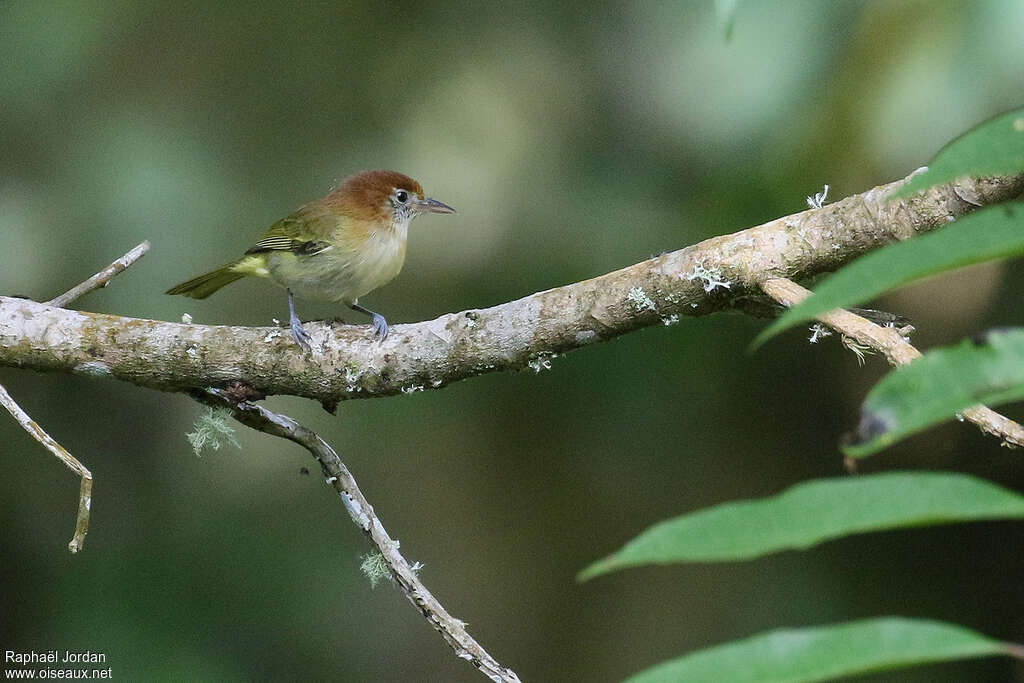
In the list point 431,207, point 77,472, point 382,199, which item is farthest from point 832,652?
point 431,207

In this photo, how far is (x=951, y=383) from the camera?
726mm

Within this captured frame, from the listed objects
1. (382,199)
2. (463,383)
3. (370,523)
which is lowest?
(370,523)

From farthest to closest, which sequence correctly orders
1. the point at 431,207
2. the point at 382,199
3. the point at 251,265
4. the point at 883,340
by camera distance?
the point at 431,207
the point at 382,199
the point at 251,265
the point at 883,340

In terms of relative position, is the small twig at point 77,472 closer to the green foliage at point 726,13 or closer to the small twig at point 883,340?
the small twig at point 883,340

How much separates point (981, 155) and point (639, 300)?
1.90m

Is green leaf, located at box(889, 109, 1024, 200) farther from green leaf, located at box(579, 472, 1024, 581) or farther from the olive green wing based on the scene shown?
the olive green wing

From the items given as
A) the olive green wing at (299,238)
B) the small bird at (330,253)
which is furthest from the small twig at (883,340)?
the olive green wing at (299,238)

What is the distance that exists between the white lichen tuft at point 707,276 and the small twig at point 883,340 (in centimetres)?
11

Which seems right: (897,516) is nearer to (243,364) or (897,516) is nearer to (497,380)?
(243,364)

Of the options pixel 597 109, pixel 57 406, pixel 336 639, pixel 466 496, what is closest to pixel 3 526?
pixel 57 406

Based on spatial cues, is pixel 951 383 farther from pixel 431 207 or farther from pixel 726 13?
pixel 431 207

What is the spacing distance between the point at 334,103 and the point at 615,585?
326cm

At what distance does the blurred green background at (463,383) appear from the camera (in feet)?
16.4

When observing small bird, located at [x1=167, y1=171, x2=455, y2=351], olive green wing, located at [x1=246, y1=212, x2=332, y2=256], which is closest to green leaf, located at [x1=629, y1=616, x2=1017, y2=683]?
small bird, located at [x1=167, y1=171, x2=455, y2=351]
